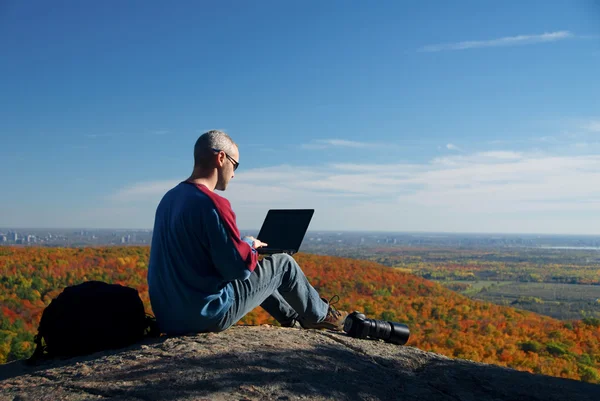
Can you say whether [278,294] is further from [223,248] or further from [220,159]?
[220,159]

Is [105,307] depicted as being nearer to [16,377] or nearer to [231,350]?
[16,377]

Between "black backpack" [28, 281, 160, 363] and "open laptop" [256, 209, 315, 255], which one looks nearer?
"black backpack" [28, 281, 160, 363]

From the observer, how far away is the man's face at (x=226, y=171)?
419cm

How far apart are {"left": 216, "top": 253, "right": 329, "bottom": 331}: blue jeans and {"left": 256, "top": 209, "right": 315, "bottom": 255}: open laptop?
0.18 m

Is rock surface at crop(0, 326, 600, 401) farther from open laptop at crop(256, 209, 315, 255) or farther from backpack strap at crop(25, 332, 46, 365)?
open laptop at crop(256, 209, 315, 255)

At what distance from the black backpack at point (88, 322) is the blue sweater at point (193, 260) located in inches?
11.4

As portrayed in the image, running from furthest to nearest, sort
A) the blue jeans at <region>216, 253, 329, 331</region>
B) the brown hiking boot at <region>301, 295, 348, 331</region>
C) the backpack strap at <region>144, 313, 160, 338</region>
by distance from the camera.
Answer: the brown hiking boot at <region>301, 295, 348, 331</region>
the backpack strap at <region>144, 313, 160, 338</region>
the blue jeans at <region>216, 253, 329, 331</region>

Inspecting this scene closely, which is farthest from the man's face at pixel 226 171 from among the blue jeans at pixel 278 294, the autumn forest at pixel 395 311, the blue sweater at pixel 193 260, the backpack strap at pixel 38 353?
the autumn forest at pixel 395 311

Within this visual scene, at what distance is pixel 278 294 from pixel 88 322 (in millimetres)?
1690

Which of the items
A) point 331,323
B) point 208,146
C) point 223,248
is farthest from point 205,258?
point 331,323

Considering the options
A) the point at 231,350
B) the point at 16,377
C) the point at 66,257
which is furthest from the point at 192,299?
the point at 66,257

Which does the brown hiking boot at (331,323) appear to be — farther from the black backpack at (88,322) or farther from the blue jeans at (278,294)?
the black backpack at (88,322)

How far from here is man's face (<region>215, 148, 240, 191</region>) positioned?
4191mm

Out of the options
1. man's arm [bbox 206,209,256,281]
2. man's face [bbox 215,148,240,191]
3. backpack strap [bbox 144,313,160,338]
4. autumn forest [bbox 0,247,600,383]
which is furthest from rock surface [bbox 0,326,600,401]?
autumn forest [bbox 0,247,600,383]
